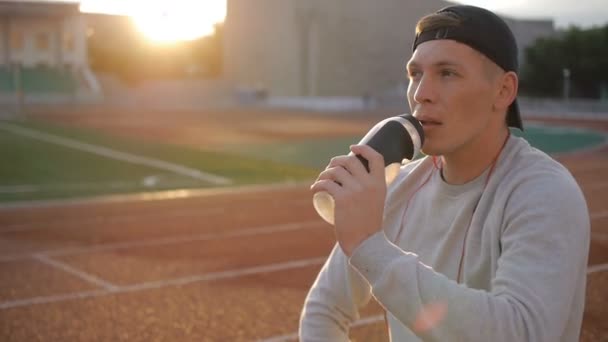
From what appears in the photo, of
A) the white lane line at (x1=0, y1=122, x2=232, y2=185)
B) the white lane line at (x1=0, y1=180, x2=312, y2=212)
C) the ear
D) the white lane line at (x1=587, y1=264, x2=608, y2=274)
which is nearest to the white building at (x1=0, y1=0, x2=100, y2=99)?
the white lane line at (x1=0, y1=122, x2=232, y2=185)

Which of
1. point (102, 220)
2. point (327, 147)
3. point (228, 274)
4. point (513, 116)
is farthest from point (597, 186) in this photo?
point (513, 116)

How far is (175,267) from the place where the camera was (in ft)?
25.1

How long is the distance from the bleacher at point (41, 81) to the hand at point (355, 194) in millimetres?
42224

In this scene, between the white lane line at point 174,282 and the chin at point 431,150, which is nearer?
the chin at point 431,150

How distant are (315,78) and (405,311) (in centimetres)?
5471

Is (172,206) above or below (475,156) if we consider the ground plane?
below

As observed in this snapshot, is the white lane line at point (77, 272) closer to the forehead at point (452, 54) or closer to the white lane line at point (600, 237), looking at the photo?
the white lane line at point (600, 237)

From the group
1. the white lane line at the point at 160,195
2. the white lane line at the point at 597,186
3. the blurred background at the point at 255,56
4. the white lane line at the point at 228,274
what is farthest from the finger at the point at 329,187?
the blurred background at the point at 255,56

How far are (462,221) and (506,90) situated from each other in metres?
0.29

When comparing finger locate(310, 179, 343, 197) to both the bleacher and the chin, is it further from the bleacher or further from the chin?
the bleacher

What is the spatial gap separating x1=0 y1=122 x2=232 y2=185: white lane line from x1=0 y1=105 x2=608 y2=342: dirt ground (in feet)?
8.06

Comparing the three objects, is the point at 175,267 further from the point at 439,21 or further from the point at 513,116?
the point at 439,21

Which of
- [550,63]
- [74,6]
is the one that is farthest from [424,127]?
[74,6]

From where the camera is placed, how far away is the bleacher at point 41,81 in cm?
4231
